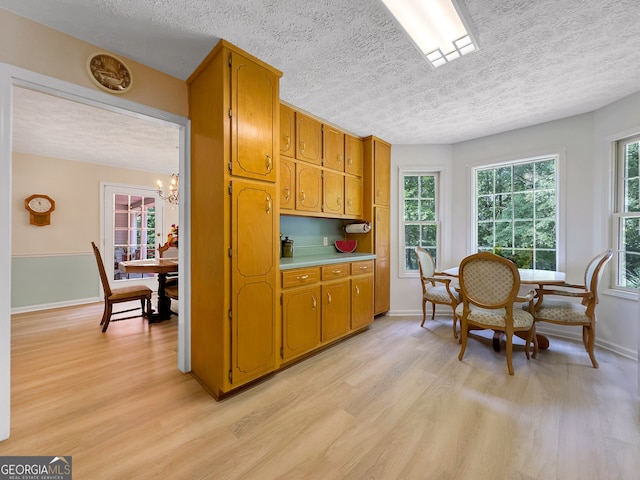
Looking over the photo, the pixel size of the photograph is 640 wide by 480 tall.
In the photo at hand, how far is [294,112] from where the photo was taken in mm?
2742

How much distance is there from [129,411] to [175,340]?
1.25 meters

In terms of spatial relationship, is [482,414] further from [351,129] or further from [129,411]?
[351,129]

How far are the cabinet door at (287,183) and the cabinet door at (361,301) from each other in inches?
45.3

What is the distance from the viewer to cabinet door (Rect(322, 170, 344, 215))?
10.2 feet

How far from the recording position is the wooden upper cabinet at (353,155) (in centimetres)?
338

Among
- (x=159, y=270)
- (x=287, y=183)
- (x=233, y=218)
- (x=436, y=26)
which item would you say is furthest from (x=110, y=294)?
(x=436, y=26)

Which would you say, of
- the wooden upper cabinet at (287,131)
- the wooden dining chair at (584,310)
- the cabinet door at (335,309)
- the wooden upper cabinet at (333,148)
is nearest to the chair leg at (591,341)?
the wooden dining chair at (584,310)

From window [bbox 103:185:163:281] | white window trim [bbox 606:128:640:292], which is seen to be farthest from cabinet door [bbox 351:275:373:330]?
window [bbox 103:185:163:281]

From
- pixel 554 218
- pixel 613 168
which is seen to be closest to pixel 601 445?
pixel 554 218

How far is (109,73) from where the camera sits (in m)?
1.87

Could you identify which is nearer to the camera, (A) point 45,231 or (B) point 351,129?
(B) point 351,129

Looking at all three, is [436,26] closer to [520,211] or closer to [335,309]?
[335,309]

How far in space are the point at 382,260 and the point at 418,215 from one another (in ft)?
3.21

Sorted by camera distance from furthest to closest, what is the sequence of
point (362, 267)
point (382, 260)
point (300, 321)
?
point (382, 260) → point (362, 267) → point (300, 321)
